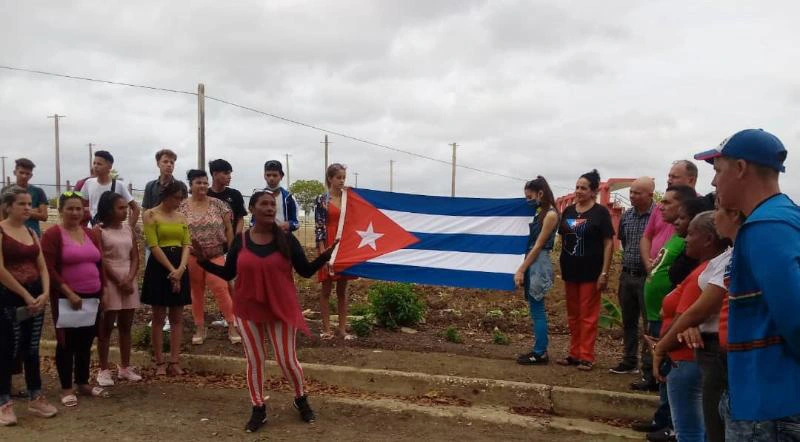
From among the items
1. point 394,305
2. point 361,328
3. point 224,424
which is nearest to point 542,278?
point 361,328

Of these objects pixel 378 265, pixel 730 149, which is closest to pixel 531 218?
→ pixel 378 265

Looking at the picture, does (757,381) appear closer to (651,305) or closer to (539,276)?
(651,305)

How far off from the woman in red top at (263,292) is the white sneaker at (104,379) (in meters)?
1.95

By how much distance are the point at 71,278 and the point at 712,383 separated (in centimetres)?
503

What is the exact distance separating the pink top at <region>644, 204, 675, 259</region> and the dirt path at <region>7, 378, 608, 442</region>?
1.67 metres

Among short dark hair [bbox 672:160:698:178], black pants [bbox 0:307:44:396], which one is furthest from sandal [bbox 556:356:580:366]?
black pants [bbox 0:307:44:396]

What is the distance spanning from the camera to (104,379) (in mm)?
5812

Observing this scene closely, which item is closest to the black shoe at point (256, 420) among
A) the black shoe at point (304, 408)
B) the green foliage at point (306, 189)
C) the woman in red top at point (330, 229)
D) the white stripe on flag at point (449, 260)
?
the black shoe at point (304, 408)

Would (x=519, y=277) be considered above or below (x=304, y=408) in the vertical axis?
above

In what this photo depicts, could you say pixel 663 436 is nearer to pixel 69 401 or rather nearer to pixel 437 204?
pixel 437 204

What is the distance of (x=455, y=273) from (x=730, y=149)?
5.25 metres

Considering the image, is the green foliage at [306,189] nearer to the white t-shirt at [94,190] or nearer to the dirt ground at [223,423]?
the white t-shirt at [94,190]

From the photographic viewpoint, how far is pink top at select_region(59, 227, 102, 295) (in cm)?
528

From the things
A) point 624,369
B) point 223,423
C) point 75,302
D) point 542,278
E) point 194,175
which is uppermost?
point 194,175
